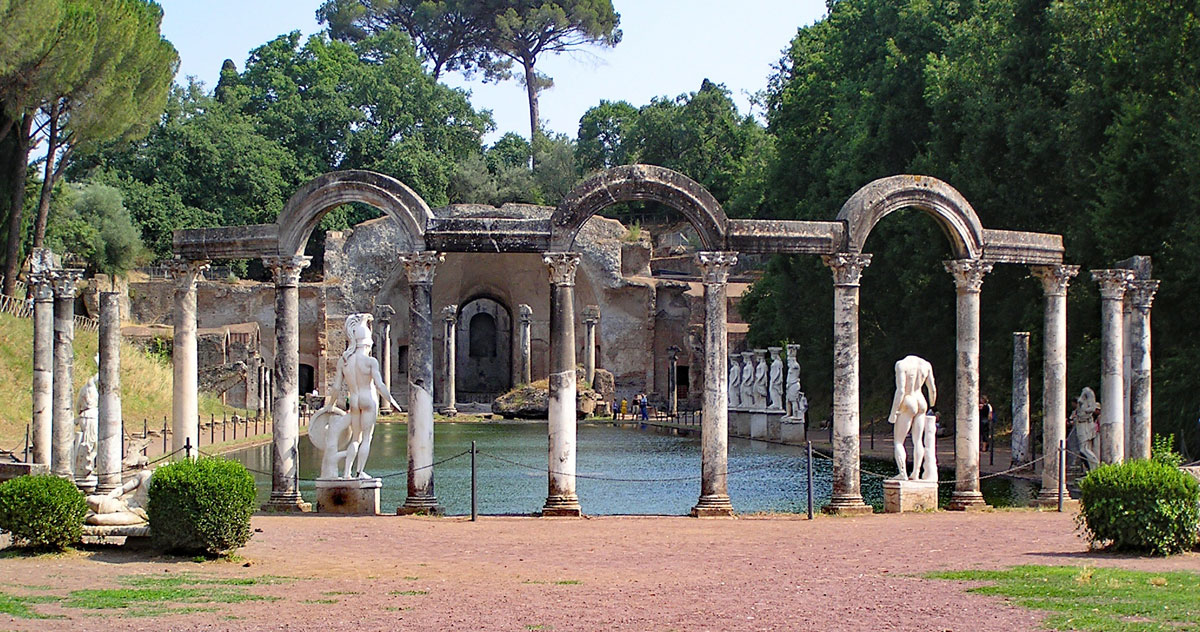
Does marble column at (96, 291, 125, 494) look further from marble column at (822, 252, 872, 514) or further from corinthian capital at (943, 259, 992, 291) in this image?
corinthian capital at (943, 259, 992, 291)

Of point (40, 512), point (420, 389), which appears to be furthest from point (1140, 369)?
point (40, 512)

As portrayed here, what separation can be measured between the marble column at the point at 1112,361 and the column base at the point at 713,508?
5888 millimetres

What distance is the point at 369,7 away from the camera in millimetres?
80000

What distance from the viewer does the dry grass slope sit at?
103 feet

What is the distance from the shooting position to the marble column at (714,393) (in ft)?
56.4

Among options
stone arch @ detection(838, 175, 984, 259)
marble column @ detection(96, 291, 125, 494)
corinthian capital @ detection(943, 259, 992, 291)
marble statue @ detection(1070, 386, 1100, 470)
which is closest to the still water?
marble statue @ detection(1070, 386, 1100, 470)

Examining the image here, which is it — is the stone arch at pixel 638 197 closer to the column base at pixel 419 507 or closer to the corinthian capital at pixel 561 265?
the corinthian capital at pixel 561 265

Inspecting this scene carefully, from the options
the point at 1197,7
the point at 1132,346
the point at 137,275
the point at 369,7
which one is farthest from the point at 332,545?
the point at 369,7

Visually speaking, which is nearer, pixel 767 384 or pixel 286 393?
pixel 286 393

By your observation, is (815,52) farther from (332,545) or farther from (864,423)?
(332,545)

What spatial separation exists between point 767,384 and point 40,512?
25727 mm

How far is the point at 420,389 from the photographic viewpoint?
56.6ft

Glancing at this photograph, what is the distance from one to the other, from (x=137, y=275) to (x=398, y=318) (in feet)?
35.7

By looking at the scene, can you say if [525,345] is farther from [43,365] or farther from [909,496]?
[909,496]
